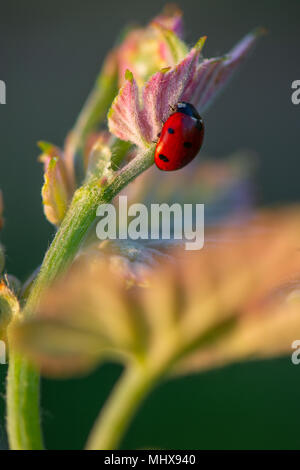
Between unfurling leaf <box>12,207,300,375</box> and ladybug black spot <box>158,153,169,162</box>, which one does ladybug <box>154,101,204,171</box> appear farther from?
unfurling leaf <box>12,207,300,375</box>

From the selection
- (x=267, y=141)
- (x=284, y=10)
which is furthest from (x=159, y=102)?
(x=284, y=10)

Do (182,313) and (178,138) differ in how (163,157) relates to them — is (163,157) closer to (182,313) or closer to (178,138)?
(178,138)

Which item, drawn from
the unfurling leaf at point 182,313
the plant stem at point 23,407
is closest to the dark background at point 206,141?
the plant stem at point 23,407

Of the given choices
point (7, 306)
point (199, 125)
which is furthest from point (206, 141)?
point (7, 306)

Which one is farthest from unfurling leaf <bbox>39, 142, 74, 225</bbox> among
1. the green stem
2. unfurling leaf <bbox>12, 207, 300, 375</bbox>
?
unfurling leaf <bbox>12, 207, 300, 375</bbox>

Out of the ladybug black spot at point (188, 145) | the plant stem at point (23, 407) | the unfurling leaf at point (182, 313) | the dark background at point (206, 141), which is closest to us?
the unfurling leaf at point (182, 313)

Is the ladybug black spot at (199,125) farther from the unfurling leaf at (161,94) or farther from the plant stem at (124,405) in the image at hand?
the plant stem at (124,405)
